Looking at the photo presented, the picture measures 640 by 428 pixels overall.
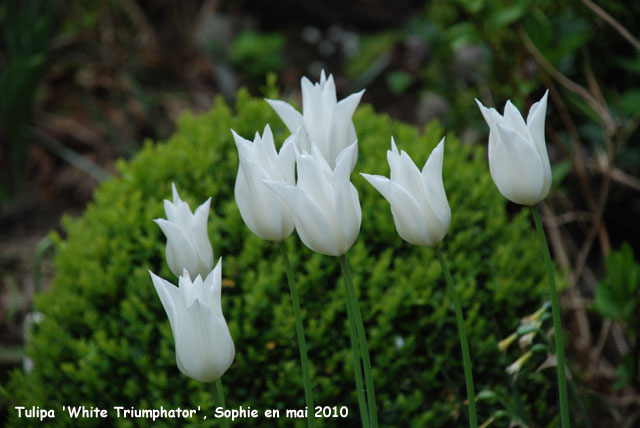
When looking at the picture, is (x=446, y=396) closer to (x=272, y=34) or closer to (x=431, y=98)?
(x=431, y=98)

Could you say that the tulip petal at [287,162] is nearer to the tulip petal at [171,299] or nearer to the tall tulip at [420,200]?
the tall tulip at [420,200]

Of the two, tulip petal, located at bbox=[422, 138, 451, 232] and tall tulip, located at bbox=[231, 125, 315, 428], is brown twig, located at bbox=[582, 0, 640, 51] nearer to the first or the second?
tulip petal, located at bbox=[422, 138, 451, 232]

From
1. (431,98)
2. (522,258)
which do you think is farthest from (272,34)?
(522,258)

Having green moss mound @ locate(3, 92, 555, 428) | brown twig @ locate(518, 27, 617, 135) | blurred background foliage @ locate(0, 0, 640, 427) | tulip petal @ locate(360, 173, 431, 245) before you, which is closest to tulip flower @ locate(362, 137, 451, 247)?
tulip petal @ locate(360, 173, 431, 245)

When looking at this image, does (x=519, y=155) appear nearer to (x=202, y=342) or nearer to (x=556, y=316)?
(x=556, y=316)

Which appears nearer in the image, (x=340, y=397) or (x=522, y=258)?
(x=340, y=397)

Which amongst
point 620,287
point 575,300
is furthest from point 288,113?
point 575,300
